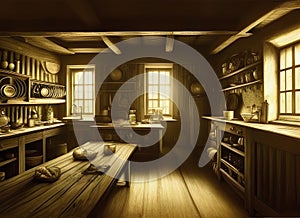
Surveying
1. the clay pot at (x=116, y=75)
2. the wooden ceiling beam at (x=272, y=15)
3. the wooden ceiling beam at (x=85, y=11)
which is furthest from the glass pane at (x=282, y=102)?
the clay pot at (x=116, y=75)

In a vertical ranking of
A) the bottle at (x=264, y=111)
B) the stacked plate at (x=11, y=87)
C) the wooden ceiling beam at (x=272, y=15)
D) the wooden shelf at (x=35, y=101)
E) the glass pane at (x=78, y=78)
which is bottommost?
the bottle at (x=264, y=111)

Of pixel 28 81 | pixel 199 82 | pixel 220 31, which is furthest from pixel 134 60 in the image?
pixel 220 31

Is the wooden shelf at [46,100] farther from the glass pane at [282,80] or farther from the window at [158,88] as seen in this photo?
the glass pane at [282,80]

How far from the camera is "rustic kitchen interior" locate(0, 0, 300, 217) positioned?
2135 millimetres

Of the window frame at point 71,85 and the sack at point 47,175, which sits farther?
the window frame at point 71,85

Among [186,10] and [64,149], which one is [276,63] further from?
[64,149]

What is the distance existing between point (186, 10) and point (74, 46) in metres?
2.90

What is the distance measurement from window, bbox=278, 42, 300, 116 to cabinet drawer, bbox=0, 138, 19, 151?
390 cm

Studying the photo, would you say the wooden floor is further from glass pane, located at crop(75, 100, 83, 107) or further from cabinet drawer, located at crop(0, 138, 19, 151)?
glass pane, located at crop(75, 100, 83, 107)

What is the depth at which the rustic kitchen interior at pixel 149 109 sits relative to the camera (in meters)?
2.13

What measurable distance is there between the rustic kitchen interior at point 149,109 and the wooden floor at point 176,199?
0.05 ft

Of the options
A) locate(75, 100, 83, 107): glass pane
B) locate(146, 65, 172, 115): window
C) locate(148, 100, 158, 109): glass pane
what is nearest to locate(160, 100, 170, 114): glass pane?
locate(146, 65, 172, 115): window

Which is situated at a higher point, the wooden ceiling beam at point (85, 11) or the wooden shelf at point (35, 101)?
the wooden ceiling beam at point (85, 11)

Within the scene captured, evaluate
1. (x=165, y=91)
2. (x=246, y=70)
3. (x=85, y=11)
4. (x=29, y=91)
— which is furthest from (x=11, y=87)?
(x=246, y=70)
